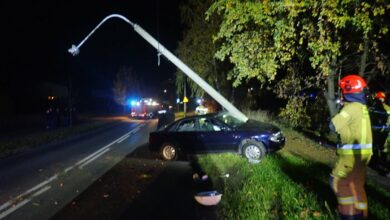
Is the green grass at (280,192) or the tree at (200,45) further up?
the tree at (200,45)

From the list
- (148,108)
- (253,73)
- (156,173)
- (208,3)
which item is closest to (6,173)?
(156,173)

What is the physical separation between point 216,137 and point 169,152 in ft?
5.77

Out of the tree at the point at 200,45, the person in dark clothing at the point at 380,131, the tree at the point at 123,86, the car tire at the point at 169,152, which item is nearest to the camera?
the person in dark clothing at the point at 380,131

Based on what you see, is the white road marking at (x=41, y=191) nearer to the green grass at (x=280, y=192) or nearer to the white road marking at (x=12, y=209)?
the white road marking at (x=12, y=209)

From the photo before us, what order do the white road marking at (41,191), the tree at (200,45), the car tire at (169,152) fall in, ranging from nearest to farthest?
the white road marking at (41,191) < the car tire at (169,152) < the tree at (200,45)

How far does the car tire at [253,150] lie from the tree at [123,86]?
64.6 meters

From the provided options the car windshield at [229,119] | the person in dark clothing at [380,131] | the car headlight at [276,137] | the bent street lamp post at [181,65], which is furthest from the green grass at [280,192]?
the bent street lamp post at [181,65]

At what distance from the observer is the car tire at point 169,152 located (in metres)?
13.9

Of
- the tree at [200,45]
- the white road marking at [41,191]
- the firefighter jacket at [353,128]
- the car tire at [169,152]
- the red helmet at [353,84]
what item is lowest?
the white road marking at [41,191]

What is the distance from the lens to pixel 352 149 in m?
4.89

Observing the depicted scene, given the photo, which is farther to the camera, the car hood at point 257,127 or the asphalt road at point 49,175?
the car hood at point 257,127

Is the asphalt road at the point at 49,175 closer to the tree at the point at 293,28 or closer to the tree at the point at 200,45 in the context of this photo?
the tree at the point at 293,28

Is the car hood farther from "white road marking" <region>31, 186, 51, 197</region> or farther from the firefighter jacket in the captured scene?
the firefighter jacket

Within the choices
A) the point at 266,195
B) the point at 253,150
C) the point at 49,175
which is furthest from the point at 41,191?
the point at 253,150
